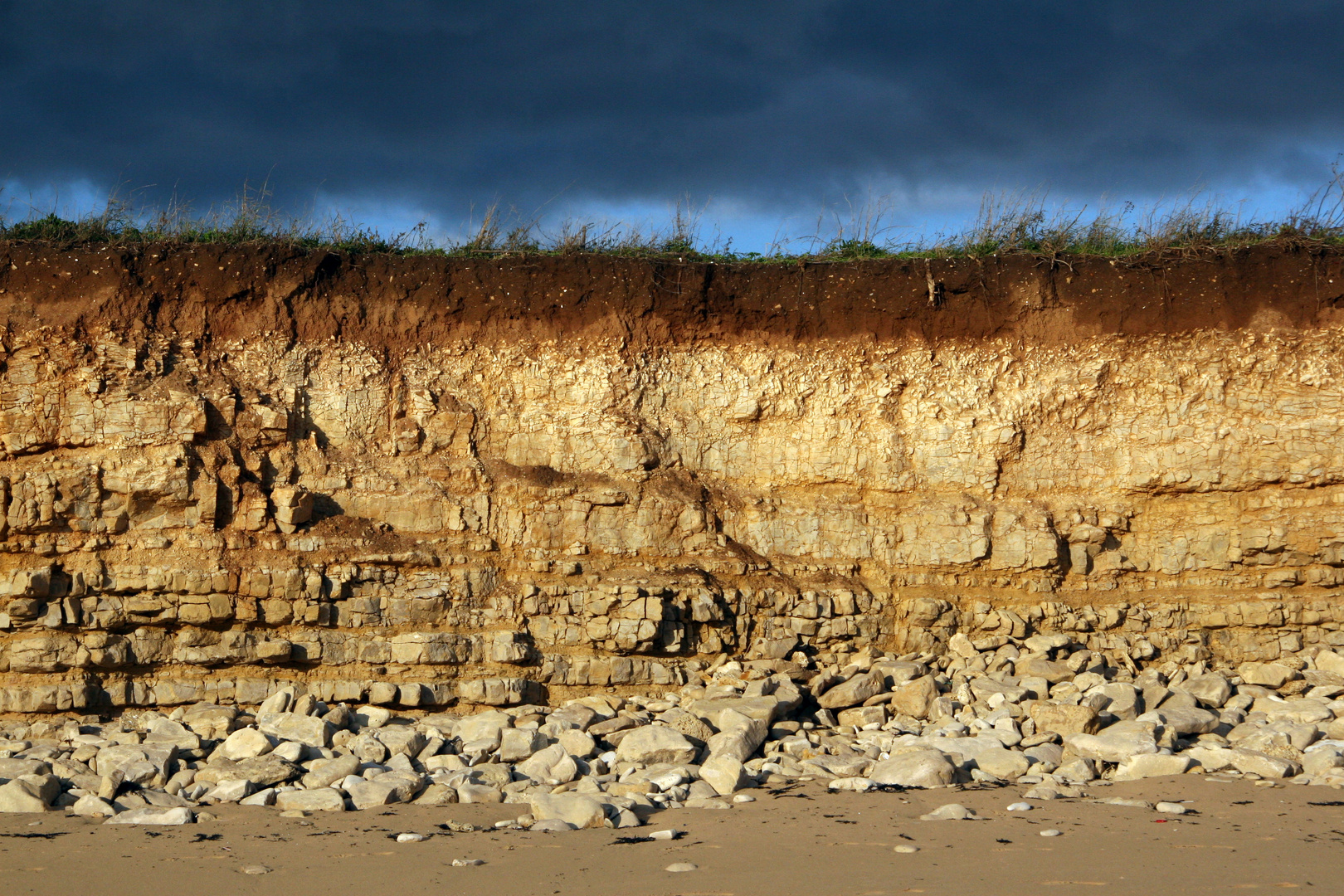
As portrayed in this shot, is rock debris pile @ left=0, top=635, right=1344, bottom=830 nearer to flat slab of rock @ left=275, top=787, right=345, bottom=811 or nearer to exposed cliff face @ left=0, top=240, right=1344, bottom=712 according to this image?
flat slab of rock @ left=275, top=787, right=345, bottom=811

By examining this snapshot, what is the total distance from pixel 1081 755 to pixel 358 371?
6945mm

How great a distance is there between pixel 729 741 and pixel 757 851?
2.05m

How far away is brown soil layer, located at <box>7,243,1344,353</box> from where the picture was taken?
9719 mm

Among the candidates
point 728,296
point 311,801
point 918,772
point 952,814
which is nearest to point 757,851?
point 952,814

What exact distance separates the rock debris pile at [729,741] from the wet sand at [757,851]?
28 centimetres

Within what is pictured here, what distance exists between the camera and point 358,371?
31.7 ft

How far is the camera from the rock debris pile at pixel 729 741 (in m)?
6.17

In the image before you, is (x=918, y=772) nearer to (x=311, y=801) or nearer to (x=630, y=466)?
(x=311, y=801)

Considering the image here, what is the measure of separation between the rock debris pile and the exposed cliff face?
1.26 ft

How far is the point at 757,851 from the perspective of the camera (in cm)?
496

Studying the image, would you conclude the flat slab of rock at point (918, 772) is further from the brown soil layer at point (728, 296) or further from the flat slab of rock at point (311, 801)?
the brown soil layer at point (728, 296)

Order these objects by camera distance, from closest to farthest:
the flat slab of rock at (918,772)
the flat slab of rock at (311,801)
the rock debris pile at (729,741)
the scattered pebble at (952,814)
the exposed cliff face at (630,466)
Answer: the scattered pebble at (952,814)
the flat slab of rock at (311,801)
the rock debris pile at (729,741)
the flat slab of rock at (918,772)
the exposed cliff face at (630,466)

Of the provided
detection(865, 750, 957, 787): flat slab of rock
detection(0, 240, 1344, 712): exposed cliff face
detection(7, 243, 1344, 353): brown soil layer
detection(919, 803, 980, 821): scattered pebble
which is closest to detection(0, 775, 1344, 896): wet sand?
detection(919, 803, 980, 821): scattered pebble

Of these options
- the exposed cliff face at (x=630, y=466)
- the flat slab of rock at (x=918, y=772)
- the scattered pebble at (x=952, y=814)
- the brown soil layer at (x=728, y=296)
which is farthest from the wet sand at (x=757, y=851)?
the brown soil layer at (x=728, y=296)
